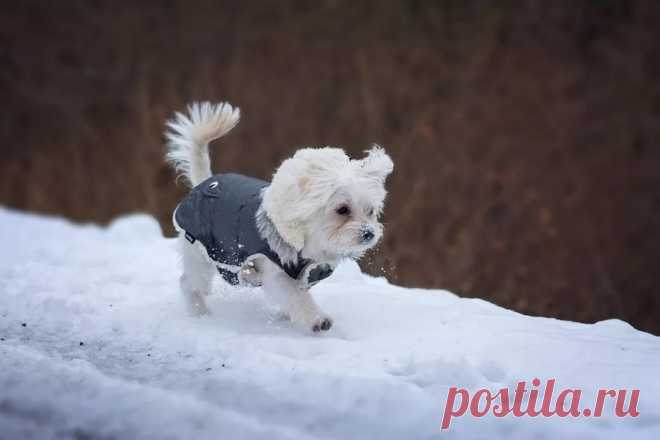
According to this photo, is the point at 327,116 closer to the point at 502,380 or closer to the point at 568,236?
the point at 568,236

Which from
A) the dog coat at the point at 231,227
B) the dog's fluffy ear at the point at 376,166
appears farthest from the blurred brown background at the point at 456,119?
the dog's fluffy ear at the point at 376,166

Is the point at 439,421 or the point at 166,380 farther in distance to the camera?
the point at 166,380

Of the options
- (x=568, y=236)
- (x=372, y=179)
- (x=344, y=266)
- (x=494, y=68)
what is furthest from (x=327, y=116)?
(x=372, y=179)

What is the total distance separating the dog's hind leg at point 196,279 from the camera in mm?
4611

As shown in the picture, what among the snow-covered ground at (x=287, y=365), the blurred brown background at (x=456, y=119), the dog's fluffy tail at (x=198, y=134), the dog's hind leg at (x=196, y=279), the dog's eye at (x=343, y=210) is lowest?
the snow-covered ground at (x=287, y=365)

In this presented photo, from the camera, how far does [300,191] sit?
394 cm

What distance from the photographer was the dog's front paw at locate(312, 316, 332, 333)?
3.96m

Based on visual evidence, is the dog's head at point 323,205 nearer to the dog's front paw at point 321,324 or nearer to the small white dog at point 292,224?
the small white dog at point 292,224

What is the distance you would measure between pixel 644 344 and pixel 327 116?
383 inches

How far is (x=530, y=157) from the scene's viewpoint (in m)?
11.7

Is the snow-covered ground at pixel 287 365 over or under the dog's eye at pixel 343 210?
under

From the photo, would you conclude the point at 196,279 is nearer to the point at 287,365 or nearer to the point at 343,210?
the point at 343,210

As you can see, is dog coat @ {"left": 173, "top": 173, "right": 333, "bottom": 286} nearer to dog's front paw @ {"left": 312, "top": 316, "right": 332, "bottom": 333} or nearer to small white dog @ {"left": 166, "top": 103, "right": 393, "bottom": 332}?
small white dog @ {"left": 166, "top": 103, "right": 393, "bottom": 332}

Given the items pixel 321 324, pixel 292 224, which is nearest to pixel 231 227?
pixel 292 224
